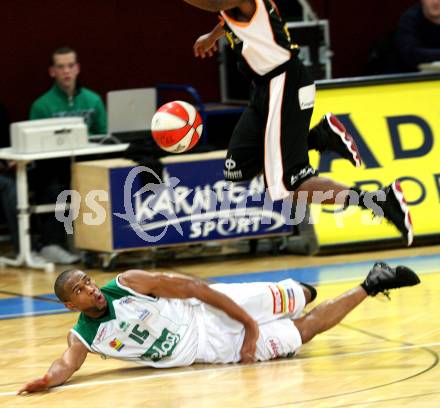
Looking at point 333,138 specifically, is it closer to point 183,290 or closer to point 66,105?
point 183,290

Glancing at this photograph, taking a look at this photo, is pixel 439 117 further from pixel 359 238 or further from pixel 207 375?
pixel 207 375

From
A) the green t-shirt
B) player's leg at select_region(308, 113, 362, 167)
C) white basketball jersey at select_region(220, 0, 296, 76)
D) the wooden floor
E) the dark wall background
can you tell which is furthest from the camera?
the dark wall background

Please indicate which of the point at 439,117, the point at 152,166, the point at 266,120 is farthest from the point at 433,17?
the point at 266,120

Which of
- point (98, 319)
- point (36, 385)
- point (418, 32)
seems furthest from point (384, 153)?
point (36, 385)

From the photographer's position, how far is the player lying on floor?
7.51m

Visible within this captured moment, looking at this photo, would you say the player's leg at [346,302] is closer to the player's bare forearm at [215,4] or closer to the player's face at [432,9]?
the player's bare forearm at [215,4]

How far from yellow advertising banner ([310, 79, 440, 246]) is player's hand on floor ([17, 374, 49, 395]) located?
4.73 m

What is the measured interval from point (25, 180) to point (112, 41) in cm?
277

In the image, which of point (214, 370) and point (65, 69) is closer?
point (214, 370)

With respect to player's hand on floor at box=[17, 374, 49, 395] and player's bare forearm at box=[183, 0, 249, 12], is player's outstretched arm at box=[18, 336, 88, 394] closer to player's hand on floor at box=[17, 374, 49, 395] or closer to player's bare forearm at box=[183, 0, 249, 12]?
player's hand on floor at box=[17, 374, 49, 395]

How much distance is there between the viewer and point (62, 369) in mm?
7391

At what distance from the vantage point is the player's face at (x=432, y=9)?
12922mm

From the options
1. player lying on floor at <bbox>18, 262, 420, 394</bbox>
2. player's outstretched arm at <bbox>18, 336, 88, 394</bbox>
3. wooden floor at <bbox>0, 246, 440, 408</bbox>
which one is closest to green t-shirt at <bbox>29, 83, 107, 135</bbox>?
wooden floor at <bbox>0, 246, 440, 408</bbox>

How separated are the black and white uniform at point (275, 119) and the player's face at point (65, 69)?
365 centimetres
